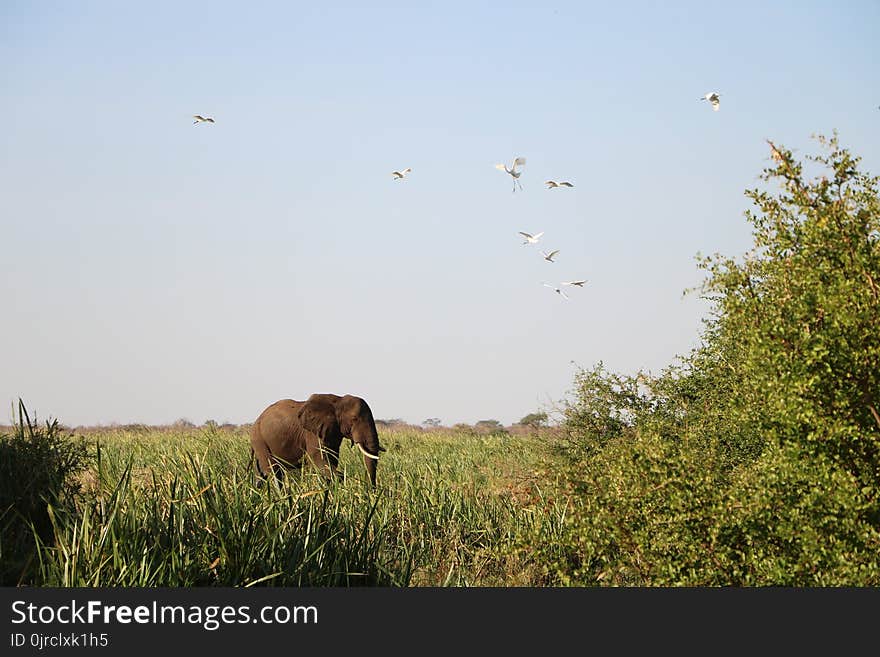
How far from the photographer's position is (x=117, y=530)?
27.6 ft

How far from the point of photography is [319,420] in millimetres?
21781

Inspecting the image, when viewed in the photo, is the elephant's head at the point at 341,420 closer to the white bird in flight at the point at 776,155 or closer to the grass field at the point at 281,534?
the grass field at the point at 281,534

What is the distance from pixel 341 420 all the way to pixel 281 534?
481 inches

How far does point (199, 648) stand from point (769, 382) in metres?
5.33

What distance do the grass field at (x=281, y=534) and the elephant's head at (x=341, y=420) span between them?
19.1 ft

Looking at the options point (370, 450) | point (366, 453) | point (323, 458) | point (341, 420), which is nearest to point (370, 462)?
point (366, 453)

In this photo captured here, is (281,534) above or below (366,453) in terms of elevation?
below

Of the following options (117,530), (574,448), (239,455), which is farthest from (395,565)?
(239,455)

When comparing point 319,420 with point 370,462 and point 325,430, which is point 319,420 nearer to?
point 325,430

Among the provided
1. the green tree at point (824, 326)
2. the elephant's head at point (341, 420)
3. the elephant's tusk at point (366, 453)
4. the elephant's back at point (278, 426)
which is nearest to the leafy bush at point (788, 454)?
the green tree at point (824, 326)

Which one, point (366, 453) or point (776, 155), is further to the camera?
point (366, 453)

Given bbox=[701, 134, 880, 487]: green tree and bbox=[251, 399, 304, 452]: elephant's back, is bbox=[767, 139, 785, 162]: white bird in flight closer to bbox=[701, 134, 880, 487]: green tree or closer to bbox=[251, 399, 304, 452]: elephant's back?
bbox=[701, 134, 880, 487]: green tree

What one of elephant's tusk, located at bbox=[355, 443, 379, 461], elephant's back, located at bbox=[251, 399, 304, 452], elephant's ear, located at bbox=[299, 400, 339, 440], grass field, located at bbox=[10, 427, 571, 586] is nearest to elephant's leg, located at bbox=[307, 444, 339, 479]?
elephant's ear, located at bbox=[299, 400, 339, 440]

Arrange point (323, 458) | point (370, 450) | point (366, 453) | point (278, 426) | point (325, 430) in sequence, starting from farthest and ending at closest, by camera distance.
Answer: point (278, 426)
point (325, 430)
point (370, 450)
point (366, 453)
point (323, 458)
